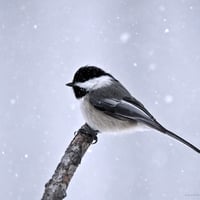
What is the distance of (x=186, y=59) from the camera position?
34.8 feet

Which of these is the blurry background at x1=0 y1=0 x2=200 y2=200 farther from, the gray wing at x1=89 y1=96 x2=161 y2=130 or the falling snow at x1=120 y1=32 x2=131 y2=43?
the gray wing at x1=89 y1=96 x2=161 y2=130

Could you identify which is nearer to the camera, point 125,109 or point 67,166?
point 67,166

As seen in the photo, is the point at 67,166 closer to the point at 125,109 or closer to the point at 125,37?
the point at 125,109

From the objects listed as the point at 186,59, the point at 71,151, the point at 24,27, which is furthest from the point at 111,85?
the point at 24,27

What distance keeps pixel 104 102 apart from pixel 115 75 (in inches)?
220

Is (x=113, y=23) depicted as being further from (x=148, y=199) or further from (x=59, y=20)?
(x=148, y=199)

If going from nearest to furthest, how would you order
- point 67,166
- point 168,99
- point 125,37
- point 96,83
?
point 67,166 → point 96,83 → point 168,99 → point 125,37

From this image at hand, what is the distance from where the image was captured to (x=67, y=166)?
2.71 m

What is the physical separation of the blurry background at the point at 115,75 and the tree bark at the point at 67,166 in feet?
12.8

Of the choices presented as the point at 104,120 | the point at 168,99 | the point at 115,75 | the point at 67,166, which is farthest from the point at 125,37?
the point at 67,166

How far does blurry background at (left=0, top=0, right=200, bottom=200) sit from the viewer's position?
8.10 meters

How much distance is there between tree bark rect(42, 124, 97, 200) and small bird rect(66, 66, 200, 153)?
28 cm

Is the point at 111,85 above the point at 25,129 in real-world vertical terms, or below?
below

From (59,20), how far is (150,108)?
554 cm
